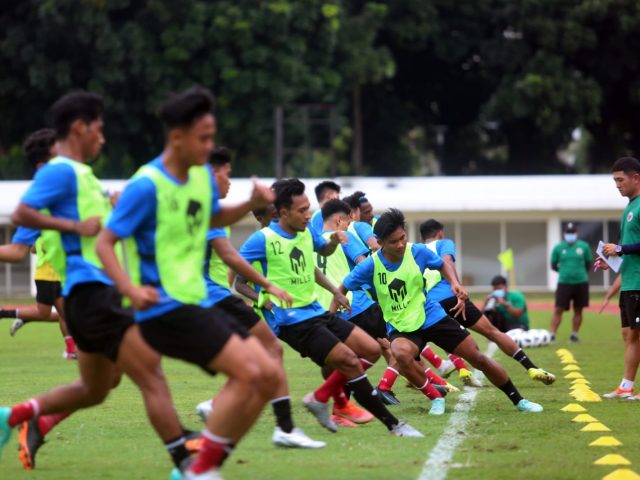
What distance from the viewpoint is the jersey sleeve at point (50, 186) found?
7.29 meters

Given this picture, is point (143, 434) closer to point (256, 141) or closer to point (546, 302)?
point (546, 302)

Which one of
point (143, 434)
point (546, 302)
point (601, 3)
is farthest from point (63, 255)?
point (601, 3)

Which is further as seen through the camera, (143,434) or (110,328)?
(143,434)

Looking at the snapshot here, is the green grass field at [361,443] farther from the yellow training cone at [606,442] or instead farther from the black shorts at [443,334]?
the black shorts at [443,334]

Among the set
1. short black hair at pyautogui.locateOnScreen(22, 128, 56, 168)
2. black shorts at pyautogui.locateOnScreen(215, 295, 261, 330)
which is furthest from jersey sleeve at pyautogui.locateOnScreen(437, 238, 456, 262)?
short black hair at pyautogui.locateOnScreen(22, 128, 56, 168)

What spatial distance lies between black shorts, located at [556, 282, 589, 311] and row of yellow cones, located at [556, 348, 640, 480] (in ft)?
15.8

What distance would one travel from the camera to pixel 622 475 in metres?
7.34

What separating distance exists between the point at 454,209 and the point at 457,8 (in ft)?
41.8

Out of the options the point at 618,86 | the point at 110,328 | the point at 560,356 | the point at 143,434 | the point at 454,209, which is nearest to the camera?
the point at 110,328

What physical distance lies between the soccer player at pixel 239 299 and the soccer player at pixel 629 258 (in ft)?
12.1

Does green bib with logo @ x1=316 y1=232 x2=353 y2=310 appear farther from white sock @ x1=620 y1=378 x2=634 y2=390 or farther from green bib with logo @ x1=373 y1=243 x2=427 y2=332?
white sock @ x1=620 y1=378 x2=634 y2=390

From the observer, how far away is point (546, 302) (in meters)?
35.6

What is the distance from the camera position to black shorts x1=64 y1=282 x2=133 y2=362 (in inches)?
279

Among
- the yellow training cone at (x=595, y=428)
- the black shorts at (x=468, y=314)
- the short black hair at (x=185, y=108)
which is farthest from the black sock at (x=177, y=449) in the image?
the black shorts at (x=468, y=314)
